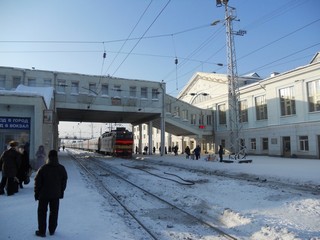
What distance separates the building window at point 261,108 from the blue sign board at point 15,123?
32.3 meters

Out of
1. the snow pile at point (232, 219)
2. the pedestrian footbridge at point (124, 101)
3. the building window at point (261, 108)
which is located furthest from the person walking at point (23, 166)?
the building window at point (261, 108)

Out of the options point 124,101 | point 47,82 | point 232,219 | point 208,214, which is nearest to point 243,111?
point 124,101

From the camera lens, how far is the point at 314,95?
117 ft

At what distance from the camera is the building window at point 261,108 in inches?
1746

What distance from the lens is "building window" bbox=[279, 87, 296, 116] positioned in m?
38.9

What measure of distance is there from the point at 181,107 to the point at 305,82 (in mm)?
19865

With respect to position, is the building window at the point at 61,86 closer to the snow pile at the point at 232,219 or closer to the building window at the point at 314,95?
the building window at the point at 314,95

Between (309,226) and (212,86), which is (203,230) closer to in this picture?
(309,226)

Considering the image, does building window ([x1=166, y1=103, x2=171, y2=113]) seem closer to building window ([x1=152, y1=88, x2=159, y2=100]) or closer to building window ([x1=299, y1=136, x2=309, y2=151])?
building window ([x1=152, y1=88, x2=159, y2=100])

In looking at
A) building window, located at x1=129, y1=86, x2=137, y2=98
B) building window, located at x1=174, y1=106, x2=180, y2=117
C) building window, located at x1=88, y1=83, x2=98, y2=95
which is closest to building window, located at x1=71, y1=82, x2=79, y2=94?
building window, located at x1=88, y1=83, x2=98, y2=95

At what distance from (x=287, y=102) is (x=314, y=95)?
433 cm

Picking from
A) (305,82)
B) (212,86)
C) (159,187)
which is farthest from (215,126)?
(159,187)

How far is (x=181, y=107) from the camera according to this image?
51750 millimetres

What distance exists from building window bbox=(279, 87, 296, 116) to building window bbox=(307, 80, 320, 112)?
2.53m
